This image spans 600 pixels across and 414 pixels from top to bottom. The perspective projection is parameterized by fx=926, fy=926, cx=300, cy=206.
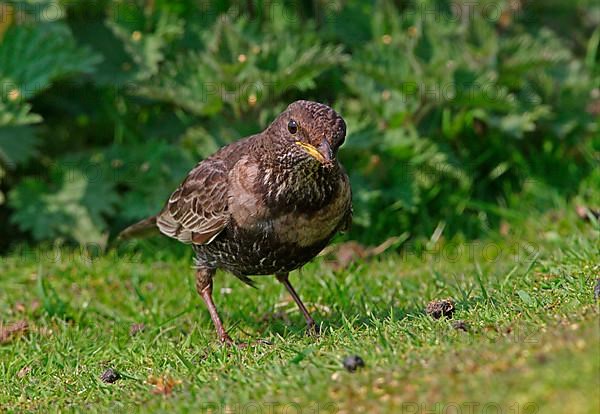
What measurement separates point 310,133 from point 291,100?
288cm

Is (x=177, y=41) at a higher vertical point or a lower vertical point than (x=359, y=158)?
higher

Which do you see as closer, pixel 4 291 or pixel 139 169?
pixel 4 291

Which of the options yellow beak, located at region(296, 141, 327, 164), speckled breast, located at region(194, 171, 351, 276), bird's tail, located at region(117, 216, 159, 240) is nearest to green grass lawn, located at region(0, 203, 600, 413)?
bird's tail, located at region(117, 216, 159, 240)

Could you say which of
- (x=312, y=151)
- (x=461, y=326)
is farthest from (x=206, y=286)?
(x=461, y=326)

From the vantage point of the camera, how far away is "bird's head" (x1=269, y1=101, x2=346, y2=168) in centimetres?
468

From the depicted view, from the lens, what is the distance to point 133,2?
7719 millimetres

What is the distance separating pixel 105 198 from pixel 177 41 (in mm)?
1414

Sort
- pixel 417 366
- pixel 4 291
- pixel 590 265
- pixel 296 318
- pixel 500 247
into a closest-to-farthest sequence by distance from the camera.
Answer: pixel 417 366, pixel 590 265, pixel 296 318, pixel 4 291, pixel 500 247

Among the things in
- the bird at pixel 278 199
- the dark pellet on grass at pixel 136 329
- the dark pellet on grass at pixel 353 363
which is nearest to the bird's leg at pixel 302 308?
the bird at pixel 278 199

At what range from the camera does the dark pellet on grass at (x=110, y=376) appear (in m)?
4.57

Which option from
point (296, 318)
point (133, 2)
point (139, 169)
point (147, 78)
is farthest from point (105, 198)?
point (296, 318)

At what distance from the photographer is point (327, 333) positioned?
16.0 ft

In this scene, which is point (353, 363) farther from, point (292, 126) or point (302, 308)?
point (302, 308)

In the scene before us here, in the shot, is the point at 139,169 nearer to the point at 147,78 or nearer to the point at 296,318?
the point at 147,78
